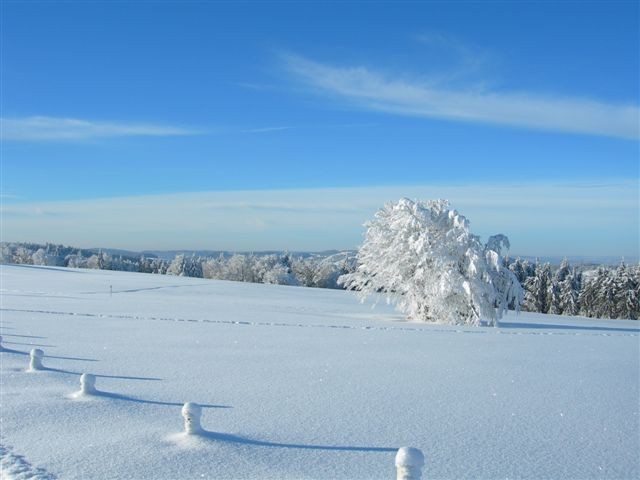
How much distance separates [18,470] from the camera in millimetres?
4699

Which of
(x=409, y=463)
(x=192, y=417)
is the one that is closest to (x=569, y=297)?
(x=192, y=417)

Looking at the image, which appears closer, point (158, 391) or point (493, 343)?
point (158, 391)

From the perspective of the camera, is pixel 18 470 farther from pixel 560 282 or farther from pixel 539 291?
pixel 560 282

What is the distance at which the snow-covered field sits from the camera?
500cm

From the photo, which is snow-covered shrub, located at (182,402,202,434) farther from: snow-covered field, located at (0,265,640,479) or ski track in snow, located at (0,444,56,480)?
ski track in snow, located at (0,444,56,480)

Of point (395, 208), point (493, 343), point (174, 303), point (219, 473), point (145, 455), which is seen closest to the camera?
point (219, 473)

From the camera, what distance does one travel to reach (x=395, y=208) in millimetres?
20312

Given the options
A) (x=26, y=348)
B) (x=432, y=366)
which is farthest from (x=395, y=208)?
(x=26, y=348)

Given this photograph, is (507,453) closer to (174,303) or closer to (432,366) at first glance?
(432,366)

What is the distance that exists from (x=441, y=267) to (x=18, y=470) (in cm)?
1557

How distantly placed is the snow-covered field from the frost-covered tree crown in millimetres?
4555

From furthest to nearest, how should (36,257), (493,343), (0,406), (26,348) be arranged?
(36,257)
(493,343)
(26,348)
(0,406)

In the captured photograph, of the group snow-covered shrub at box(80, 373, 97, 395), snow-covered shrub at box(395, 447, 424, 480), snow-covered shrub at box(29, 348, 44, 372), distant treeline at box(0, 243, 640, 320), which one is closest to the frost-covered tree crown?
snow-covered shrub at box(29, 348, 44, 372)

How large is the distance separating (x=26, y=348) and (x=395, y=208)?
43.1ft
